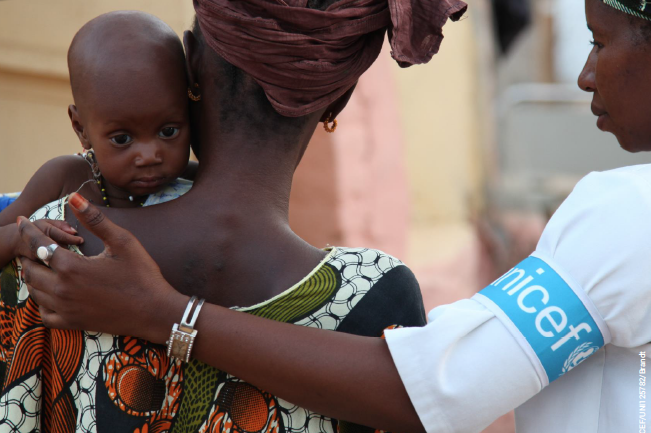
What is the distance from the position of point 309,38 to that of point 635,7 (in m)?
0.64

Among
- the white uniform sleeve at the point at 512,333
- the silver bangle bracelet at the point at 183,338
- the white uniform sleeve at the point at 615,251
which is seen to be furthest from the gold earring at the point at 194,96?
the white uniform sleeve at the point at 615,251

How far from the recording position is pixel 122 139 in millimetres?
1728

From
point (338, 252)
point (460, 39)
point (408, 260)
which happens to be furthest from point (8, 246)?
point (460, 39)

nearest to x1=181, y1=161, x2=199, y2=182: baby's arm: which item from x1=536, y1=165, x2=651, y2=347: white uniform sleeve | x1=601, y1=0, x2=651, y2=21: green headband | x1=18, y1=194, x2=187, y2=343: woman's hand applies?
x1=18, y1=194, x2=187, y2=343: woman's hand

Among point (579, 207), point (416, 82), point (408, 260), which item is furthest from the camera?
point (416, 82)

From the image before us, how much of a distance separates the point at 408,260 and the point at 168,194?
13.8ft

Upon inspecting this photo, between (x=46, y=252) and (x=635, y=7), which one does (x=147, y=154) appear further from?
(x=635, y=7)

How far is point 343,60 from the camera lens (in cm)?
166

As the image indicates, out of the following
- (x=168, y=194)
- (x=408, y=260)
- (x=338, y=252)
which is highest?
(x=168, y=194)

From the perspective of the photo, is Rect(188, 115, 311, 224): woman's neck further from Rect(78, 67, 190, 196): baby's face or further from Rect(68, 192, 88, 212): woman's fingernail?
Rect(68, 192, 88, 212): woman's fingernail

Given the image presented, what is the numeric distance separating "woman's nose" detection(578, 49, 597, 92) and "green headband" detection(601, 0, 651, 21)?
127mm

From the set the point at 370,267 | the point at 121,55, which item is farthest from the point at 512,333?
the point at 121,55

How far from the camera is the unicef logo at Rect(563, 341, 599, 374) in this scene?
1.46 meters

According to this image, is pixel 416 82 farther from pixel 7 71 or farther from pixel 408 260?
pixel 7 71
